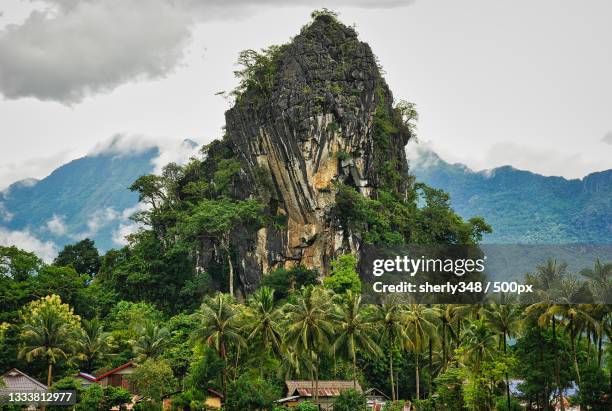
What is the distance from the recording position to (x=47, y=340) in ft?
183

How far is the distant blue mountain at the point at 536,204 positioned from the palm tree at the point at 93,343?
170 ft

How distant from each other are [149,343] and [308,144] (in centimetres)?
2027

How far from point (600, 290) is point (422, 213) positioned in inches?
1300

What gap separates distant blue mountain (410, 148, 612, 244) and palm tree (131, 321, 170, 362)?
51.2 meters

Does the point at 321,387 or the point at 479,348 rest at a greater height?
the point at 479,348

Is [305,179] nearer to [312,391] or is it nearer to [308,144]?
[308,144]

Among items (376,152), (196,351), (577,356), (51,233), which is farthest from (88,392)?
(51,233)

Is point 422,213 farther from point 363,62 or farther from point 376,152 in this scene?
point 363,62

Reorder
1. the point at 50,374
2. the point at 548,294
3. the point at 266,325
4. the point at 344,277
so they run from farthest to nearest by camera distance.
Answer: the point at 344,277, the point at 50,374, the point at 266,325, the point at 548,294

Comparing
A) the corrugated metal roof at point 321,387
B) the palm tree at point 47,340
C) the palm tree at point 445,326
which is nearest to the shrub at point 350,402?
the corrugated metal roof at point 321,387

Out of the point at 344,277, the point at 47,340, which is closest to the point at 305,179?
the point at 344,277

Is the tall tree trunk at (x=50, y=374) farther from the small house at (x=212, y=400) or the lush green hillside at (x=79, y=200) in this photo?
the lush green hillside at (x=79, y=200)

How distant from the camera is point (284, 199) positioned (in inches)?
2830

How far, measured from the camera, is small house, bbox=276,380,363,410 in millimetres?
55188
